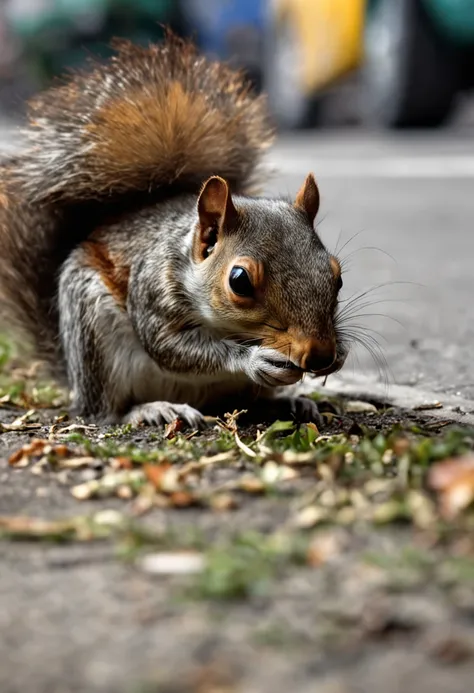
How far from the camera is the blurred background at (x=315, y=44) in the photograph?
34.3ft

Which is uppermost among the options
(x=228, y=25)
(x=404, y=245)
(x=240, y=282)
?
(x=240, y=282)

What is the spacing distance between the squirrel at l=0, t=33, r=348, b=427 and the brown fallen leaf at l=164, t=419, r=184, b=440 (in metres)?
0.02

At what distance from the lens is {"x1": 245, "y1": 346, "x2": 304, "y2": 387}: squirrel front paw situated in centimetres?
281

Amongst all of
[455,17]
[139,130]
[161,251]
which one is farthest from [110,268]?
[455,17]

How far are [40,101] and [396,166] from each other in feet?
20.3

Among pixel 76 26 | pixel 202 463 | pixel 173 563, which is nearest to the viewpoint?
pixel 173 563

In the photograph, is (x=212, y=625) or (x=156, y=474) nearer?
(x=212, y=625)

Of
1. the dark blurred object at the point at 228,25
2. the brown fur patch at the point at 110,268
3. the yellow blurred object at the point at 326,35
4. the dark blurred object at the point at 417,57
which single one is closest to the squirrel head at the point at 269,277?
the brown fur patch at the point at 110,268

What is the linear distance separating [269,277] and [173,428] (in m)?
0.53

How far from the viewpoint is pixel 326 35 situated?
1148 centimetres

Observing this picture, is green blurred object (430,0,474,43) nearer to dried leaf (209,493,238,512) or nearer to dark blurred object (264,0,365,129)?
dark blurred object (264,0,365,129)

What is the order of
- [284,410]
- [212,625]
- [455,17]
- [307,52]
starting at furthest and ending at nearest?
[307,52] < [455,17] < [284,410] < [212,625]

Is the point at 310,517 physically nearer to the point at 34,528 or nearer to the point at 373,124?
the point at 34,528

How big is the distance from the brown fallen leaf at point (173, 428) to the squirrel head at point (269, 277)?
268 millimetres
